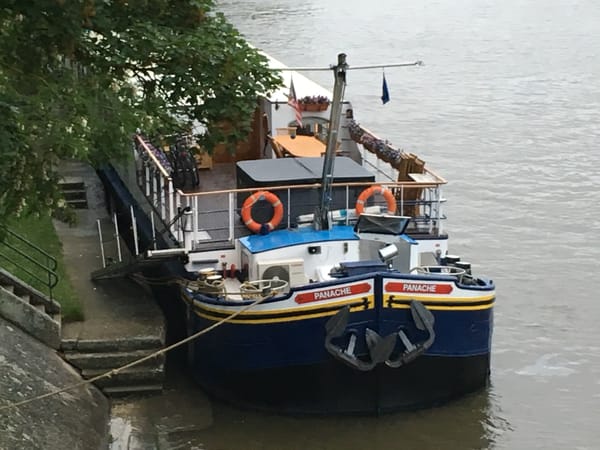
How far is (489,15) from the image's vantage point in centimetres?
5962

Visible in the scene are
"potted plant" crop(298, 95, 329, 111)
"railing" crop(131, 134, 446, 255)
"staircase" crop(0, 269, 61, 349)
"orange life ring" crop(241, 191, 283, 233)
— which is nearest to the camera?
"staircase" crop(0, 269, 61, 349)

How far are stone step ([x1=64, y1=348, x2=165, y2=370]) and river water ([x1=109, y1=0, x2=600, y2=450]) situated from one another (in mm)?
994

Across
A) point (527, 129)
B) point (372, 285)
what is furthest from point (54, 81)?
point (527, 129)

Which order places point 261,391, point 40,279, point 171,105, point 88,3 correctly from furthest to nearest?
1. point 40,279
2. point 261,391
3. point 171,105
4. point 88,3

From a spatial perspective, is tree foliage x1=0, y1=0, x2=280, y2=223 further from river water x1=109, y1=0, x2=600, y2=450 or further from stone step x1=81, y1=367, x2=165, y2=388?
river water x1=109, y1=0, x2=600, y2=450

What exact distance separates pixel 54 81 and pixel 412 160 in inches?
353

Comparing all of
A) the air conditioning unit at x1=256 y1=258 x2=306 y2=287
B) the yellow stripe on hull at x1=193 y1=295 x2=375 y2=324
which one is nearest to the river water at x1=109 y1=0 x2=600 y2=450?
the yellow stripe on hull at x1=193 y1=295 x2=375 y2=324

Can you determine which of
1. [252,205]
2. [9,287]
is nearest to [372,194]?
[252,205]

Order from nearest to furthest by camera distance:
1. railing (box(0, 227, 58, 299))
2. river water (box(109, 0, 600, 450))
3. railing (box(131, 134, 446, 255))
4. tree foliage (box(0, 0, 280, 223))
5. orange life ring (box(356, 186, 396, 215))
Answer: tree foliage (box(0, 0, 280, 223)) → river water (box(109, 0, 600, 450)) → railing (box(0, 227, 58, 299)) → railing (box(131, 134, 446, 255)) → orange life ring (box(356, 186, 396, 215))

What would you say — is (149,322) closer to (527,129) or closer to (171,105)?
(171,105)

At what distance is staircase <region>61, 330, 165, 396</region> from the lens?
13703 mm

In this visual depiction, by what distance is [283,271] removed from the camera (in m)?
13.9

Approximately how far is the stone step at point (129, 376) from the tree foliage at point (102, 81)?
15.0ft

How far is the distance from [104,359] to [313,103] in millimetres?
7701
